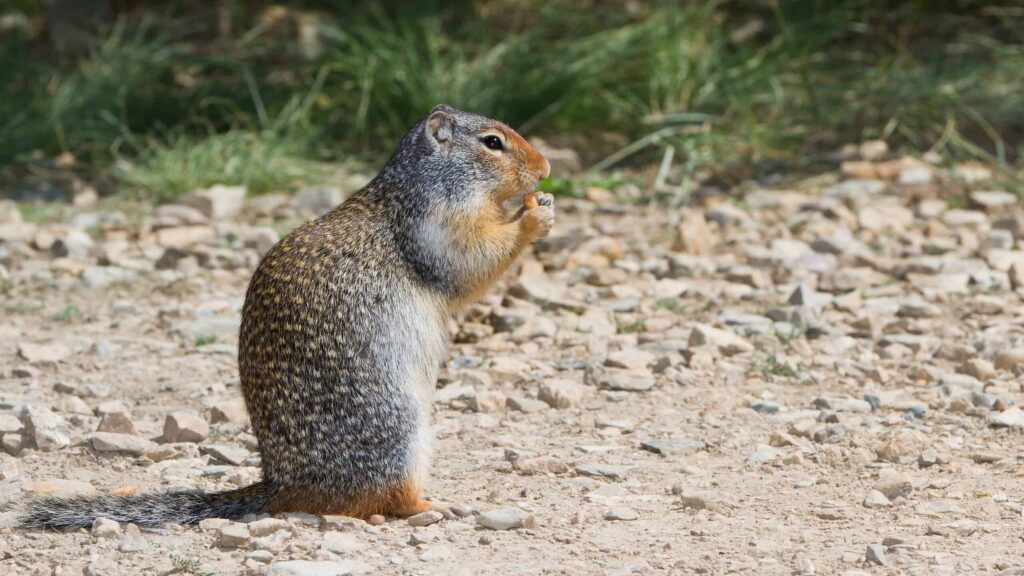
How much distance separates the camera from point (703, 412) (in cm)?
555

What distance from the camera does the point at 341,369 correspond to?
14.0 feet

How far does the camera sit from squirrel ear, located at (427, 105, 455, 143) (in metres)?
4.88

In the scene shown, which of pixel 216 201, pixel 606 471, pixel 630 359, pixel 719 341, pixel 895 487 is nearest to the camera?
pixel 895 487

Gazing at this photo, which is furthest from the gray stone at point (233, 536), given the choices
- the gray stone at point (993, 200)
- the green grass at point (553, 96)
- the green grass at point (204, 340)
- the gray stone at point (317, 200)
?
the gray stone at point (993, 200)

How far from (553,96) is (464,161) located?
515cm

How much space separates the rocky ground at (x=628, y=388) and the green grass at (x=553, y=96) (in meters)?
0.44

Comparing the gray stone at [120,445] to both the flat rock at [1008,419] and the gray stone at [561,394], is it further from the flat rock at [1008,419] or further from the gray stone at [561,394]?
the flat rock at [1008,419]

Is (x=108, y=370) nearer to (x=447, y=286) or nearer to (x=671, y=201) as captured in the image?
(x=447, y=286)

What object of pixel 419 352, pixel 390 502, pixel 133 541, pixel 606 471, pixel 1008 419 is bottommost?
pixel 1008 419

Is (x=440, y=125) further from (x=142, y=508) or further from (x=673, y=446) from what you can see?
(x=142, y=508)

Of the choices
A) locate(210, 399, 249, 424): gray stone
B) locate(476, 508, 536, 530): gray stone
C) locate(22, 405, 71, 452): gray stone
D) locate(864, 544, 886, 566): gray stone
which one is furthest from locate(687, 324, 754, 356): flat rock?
locate(22, 405, 71, 452): gray stone

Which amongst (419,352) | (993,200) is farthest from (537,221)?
(993,200)

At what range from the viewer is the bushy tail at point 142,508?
13.8ft

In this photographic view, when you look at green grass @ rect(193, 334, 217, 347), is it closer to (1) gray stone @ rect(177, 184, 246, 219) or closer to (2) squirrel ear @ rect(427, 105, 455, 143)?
(2) squirrel ear @ rect(427, 105, 455, 143)
